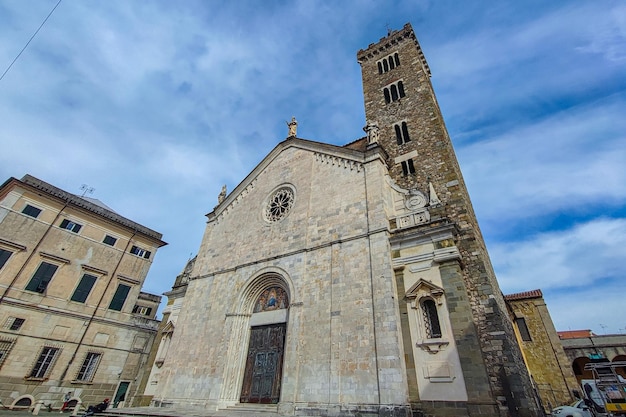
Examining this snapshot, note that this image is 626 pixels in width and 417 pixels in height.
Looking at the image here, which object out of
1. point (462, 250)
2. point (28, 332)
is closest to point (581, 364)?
point (462, 250)

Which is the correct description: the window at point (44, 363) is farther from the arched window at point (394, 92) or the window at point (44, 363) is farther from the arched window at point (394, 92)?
the arched window at point (394, 92)

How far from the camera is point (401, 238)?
11.6 metres

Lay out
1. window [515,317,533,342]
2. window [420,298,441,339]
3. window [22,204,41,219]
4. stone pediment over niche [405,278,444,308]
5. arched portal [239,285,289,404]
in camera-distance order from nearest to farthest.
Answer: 1. window [420,298,441,339]
2. stone pediment over niche [405,278,444,308]
3. arched portal [239,285,289,404]
4. window [22,204,41,219]
5. window [515,317,533,342]

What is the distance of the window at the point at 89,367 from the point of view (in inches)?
771

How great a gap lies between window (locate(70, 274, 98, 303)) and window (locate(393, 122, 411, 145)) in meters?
22.8

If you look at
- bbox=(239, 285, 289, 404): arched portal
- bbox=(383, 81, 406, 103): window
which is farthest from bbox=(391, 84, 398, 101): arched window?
bbox=(239, 285, 289, 404): arched portal

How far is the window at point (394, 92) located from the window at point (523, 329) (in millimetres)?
17198

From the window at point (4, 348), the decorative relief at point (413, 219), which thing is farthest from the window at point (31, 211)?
the decorative relief at point (413, 219)

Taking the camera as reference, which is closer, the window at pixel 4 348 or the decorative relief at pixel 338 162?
the decorative relief at pixel 338 162

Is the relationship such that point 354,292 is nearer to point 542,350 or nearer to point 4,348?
point 542,350

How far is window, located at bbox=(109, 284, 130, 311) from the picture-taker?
2229 centimetres

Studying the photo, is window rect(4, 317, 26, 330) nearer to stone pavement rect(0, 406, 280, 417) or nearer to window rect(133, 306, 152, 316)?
window rect(133, 306, 152, 316)

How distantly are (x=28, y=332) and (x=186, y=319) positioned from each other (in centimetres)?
1036

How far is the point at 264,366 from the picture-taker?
12.9m
